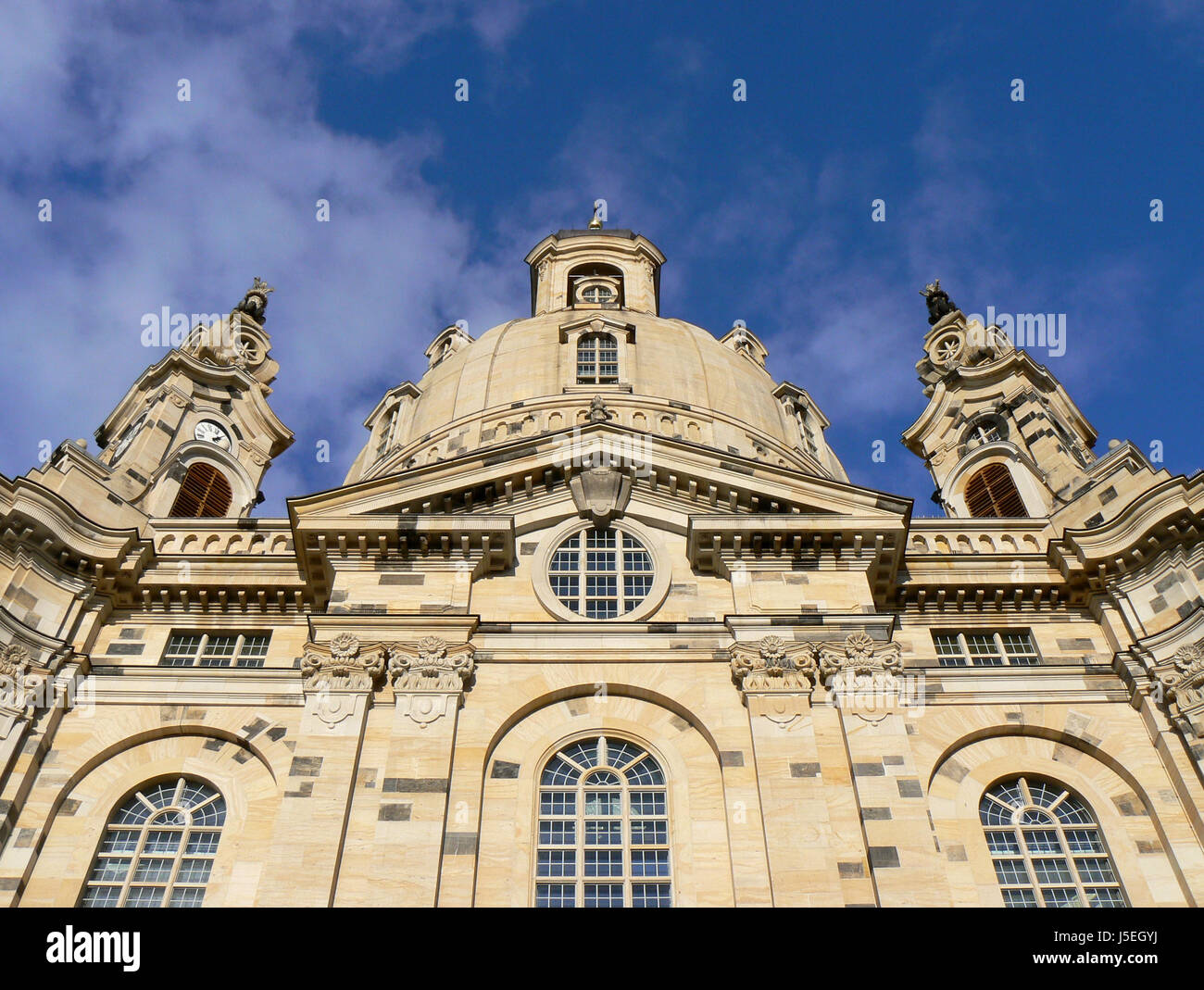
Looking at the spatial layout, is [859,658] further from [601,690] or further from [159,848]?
[159,848]

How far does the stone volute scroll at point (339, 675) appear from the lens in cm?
2388

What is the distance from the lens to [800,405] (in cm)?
4875

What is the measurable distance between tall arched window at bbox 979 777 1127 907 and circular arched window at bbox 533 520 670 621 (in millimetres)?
8283

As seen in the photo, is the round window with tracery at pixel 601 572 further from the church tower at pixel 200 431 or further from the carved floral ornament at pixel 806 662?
the church tower at pixel 200 431

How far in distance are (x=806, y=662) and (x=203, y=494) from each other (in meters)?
20.6

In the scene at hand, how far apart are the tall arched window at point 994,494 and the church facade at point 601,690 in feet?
9.48

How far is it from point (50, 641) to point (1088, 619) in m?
22.9

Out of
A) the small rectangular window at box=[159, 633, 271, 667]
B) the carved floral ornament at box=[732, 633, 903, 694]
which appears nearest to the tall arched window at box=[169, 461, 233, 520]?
the small rectangular window at box=[159, 633, 271, 667]

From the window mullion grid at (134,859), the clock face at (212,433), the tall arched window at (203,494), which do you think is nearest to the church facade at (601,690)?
the window mullion grid at (134,859)

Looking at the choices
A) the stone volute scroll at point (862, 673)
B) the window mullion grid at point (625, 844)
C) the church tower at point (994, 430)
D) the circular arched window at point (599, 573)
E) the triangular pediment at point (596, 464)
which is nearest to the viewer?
the window mullion grid at point (625, 844)

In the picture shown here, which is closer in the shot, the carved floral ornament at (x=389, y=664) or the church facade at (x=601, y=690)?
the church facade at (x=601, y=690)

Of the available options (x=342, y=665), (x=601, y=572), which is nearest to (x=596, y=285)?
(x=601, y=572)
